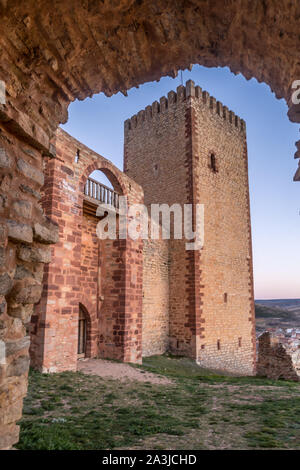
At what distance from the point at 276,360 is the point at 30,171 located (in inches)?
486

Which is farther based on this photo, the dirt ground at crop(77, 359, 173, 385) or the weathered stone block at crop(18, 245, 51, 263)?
the dirt ground at crop(77, 359, 173, 385)

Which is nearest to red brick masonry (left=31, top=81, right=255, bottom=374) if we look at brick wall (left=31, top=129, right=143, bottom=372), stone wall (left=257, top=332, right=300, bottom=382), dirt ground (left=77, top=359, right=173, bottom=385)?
brick wall (left=31, top=129, right=143, bottom=372)

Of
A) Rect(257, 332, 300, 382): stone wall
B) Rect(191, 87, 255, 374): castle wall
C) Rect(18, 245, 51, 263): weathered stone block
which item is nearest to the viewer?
Rect(18, 245, 51, 263): weathered stone block

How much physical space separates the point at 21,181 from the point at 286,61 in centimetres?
267

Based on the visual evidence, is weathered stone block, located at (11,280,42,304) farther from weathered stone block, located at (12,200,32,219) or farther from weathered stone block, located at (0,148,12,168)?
weathered stone block, located at (0,148,12,168)

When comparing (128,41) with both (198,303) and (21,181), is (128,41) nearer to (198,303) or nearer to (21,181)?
(21,181)

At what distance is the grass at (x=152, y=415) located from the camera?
3678 mm


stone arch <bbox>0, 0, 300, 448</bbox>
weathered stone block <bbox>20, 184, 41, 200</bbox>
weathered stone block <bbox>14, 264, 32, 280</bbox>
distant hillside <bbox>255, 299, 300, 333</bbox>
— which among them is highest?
stone arch <bbox>0, 0, 300, 448</bbox>

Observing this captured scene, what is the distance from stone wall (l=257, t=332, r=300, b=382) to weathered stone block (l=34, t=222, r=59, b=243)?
11312mm

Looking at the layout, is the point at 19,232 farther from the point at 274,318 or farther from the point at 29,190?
the point at 274,318

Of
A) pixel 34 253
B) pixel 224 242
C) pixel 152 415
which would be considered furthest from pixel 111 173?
pixel 34 253

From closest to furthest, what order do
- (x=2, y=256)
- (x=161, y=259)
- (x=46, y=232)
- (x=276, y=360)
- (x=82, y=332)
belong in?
(x=2, y=256), (x=46, y=232), (x=82, y=332), (x=276, y=360), (x=161, y=259)

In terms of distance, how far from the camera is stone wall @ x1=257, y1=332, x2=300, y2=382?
1140 centimetres

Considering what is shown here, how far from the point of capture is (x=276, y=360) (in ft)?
39.8
